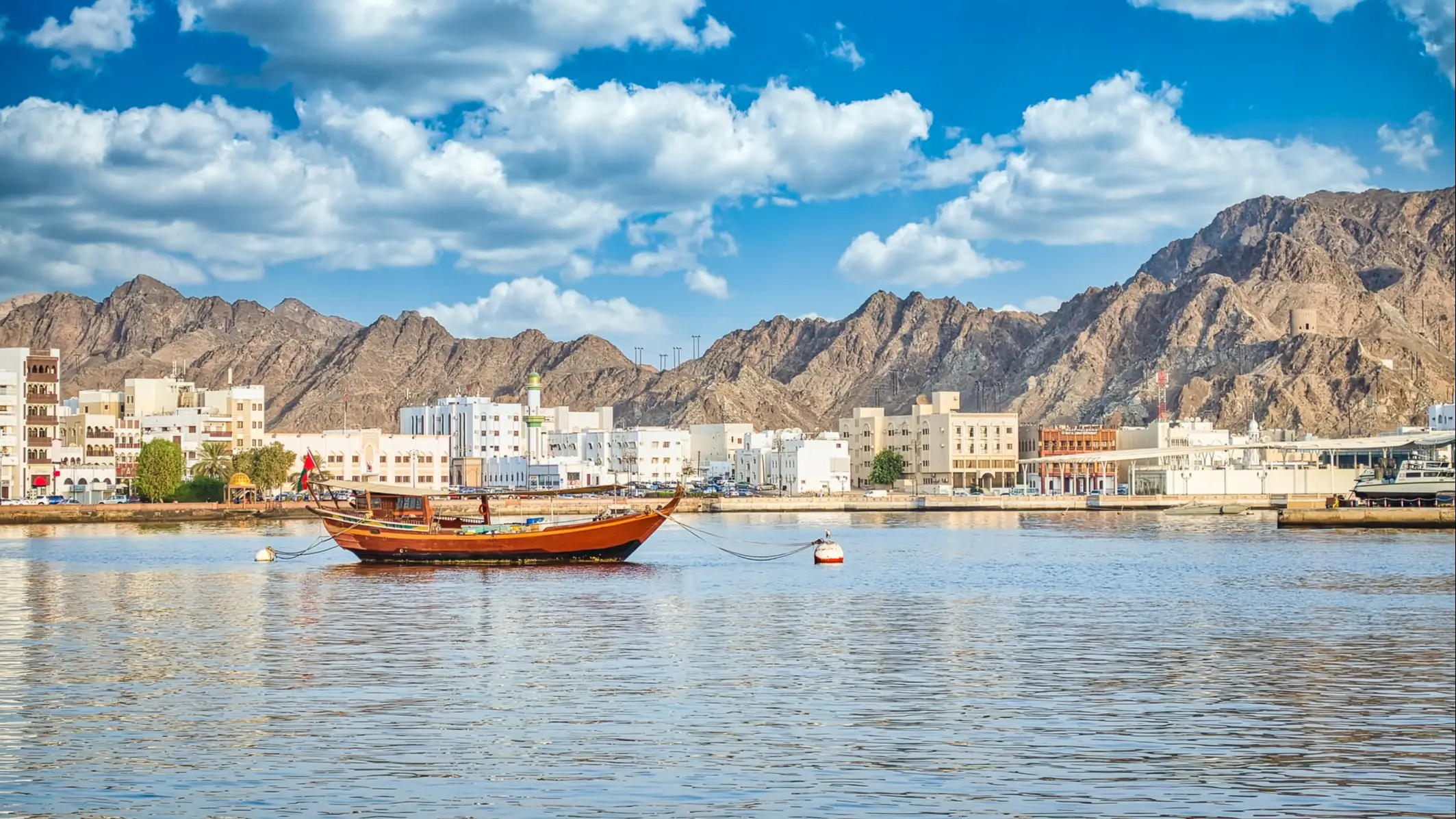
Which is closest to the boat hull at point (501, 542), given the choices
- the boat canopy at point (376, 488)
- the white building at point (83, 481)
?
the boat canopy at point (376, 488)

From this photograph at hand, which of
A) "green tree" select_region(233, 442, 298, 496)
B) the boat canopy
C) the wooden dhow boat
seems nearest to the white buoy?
the wooden dhow boat

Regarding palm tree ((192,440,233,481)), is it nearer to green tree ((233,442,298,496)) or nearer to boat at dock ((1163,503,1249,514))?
green tree ((233,442,298,496))

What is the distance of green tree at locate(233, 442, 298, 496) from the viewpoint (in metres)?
174

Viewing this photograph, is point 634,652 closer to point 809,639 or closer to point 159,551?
point 809,639

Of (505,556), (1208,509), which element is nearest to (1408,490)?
(1208,509)

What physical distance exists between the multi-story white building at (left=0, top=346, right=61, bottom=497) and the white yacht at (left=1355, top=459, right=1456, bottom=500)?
5257 inches

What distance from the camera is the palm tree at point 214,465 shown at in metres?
177

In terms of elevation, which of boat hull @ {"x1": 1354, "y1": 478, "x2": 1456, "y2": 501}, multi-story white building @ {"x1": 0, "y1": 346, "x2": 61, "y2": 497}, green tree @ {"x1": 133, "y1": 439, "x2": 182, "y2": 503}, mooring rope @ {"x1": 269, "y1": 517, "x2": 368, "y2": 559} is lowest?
mooring rope @ {"x1": 269, "y1": 517, "x2": 368, "y2": 559}

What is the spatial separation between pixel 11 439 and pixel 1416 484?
5432 inches

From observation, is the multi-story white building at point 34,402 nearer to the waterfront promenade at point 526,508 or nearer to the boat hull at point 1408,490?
the waterfront promenade at point 526,508

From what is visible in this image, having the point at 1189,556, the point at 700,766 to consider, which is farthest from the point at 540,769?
the point at 1189,556

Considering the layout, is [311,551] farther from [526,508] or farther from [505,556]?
[526,508]

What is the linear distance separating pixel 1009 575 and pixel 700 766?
52372 mm

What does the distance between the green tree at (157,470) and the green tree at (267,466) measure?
8.43m
